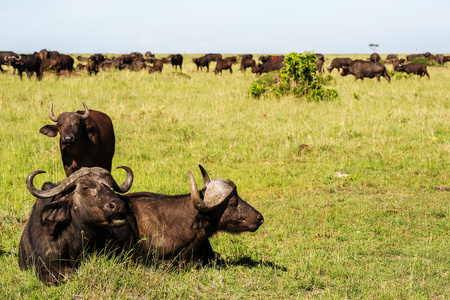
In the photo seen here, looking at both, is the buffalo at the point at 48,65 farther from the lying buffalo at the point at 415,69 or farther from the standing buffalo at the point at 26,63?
the lying buffalo at the point at 415,69

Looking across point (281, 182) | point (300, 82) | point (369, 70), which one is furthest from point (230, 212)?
point (369, 70)

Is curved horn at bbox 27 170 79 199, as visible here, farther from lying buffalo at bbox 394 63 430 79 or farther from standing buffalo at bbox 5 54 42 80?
lying buffalo at bbox 394 63 430 79

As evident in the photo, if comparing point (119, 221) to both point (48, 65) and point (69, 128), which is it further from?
point (48, 65)

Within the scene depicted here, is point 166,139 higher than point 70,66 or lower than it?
lower

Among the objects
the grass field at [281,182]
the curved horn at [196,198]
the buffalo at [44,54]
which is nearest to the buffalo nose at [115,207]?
the grass field at [281,182]

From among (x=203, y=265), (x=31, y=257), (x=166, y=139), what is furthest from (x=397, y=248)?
(x=166, y=139)

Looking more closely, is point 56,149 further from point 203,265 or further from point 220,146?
point 203,265

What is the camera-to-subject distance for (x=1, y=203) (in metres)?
6.98

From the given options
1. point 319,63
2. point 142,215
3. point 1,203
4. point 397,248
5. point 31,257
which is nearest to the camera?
point 31,257

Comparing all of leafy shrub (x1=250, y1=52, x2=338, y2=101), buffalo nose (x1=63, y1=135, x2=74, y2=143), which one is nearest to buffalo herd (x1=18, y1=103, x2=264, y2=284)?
buffalo nose (x1=63, y1=135, x2=74, y2=143)

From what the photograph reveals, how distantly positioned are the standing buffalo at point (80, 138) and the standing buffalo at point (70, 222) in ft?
9.20

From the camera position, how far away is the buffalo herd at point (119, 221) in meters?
3.84

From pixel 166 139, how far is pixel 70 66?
60.6 ft

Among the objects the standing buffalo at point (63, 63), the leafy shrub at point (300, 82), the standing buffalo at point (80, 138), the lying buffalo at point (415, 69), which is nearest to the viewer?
the standing buffalo at point (80, 138)
